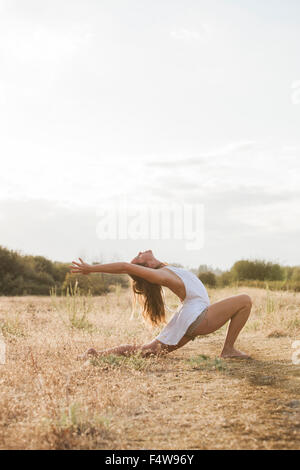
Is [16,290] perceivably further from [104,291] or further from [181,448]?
[181,448]

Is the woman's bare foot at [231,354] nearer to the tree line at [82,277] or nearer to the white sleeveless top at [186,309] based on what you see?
the white sleeveless top at [186,309]

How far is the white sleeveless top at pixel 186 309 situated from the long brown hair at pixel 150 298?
0.22 meters

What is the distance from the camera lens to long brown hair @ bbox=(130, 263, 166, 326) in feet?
16.1

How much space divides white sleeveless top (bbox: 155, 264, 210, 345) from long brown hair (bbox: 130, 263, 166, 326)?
224 millimetres

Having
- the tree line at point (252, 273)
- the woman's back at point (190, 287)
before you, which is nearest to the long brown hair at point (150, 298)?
the woman's back at point (190, 287)

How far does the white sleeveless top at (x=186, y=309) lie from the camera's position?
15.4 feet

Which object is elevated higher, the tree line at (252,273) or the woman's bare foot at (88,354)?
the tree line at (252,273)

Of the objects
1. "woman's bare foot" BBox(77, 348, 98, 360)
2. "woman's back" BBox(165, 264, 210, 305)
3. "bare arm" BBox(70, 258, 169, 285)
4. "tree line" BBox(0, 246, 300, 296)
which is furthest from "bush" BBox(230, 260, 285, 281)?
"bare arm" BBox(70, 258, 169, 285)

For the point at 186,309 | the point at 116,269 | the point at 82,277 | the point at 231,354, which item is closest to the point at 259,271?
the point at 82,277

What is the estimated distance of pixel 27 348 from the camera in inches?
210

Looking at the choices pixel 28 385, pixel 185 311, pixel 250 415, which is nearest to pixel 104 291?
pixel 185 311

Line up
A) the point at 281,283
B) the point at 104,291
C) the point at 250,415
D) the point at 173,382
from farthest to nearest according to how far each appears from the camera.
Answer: the point at 281,283
the point at 104,291
the point at 173,382
the point at 250,415

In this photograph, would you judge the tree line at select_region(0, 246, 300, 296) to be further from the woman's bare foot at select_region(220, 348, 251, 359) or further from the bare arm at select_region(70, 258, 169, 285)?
the bare arm at select_region(70, 258, 169, 285)
